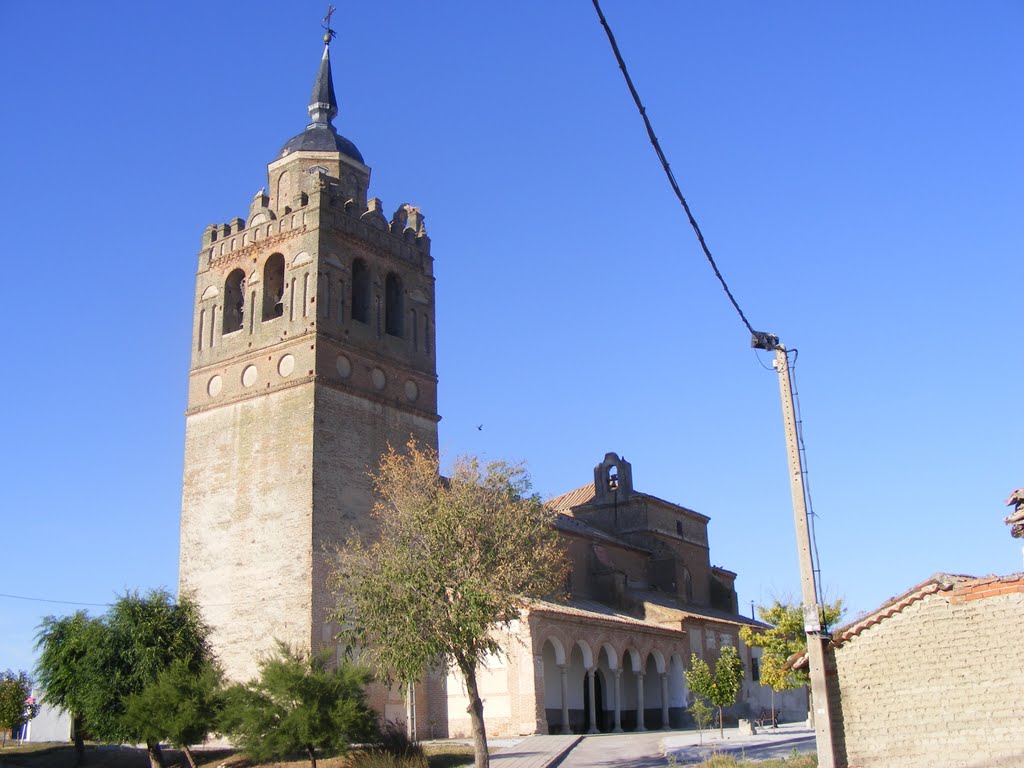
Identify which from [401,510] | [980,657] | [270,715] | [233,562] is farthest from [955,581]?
[233,562]

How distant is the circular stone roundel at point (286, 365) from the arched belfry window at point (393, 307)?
4530 millimetres

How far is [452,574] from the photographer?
2297 cm

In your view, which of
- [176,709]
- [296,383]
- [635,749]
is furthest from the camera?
[296,383]

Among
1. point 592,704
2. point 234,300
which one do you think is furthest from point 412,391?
point 592,704

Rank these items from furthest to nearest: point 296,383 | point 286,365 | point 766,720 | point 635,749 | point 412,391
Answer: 1. point 766,720
2. point 412,391
3. point 286,365
4. point 296,383
5. point 635,749

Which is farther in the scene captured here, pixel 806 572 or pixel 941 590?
pixel 941 590

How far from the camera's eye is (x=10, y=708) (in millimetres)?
41938

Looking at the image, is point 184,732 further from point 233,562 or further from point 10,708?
point 10,708

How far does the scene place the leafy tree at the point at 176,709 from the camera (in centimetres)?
2659

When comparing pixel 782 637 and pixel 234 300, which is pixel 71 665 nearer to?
pixel 234 300

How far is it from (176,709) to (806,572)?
59.9 ft

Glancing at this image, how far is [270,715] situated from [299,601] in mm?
6247

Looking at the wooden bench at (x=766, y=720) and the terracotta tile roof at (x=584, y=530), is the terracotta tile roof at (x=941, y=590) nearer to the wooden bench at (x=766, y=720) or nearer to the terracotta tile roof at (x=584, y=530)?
the wooden bench at (x=766, y=720)

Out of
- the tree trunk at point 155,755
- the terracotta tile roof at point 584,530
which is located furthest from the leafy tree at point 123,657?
the terracotta tile roof at point 584,530
